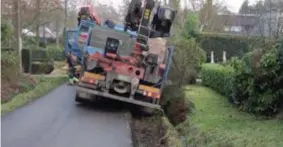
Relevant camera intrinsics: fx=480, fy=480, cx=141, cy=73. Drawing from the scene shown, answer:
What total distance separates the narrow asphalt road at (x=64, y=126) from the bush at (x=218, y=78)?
3183 millimetres

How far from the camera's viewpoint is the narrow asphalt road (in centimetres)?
960

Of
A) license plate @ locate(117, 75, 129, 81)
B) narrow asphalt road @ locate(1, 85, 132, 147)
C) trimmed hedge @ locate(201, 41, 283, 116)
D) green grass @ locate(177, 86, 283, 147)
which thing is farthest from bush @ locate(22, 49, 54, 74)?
trimmed hedge @ locate(201, 41, 283, 116)

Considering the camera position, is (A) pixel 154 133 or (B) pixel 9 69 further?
(B) pixel 9 69

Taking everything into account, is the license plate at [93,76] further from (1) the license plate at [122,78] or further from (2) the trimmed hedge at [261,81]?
(2) the trimmed hedge at [261,81]

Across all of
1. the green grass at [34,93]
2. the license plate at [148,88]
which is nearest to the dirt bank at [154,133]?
the license plate at [148,88]

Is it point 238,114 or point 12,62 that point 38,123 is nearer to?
point 238,114

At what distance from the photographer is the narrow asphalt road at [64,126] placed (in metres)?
9.60

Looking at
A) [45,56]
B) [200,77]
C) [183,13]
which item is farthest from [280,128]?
[183,13]

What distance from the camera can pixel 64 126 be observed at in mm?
11555

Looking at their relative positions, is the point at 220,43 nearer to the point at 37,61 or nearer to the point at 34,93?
the point at 37,61

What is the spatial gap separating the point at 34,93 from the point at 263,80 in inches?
423

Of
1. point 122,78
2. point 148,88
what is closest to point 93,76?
point 122,78

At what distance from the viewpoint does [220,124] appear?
1024 cm

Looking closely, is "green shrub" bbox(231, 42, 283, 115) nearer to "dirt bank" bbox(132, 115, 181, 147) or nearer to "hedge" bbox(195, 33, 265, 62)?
"dirt bank" bbox(132, 115, 181, 147)
